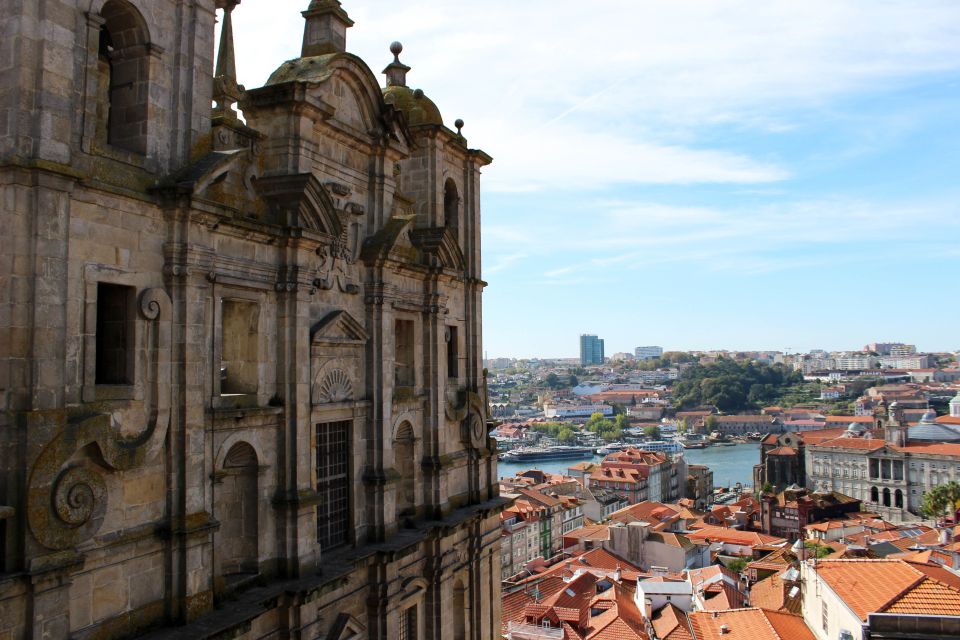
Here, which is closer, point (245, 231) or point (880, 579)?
point (245, 231)

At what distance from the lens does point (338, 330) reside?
17016 millimetres

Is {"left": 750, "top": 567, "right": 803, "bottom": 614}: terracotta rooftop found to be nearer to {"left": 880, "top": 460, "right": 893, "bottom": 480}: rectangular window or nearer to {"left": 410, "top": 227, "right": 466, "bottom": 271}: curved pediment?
{"left": 410, "top": 227, "right": 466, "bottom": 271}: curved pediment

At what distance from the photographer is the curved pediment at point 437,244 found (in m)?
21.4

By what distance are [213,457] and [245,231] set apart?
3.92 m

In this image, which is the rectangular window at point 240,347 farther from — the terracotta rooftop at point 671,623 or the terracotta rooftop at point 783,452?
the terracotta rooftop at point 783,452

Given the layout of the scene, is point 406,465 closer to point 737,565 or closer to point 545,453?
point 737,565

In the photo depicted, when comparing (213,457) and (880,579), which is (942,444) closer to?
(880,579)

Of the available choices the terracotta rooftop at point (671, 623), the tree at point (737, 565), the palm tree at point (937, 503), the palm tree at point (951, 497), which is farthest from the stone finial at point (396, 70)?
the palm tree at point (937, 503)

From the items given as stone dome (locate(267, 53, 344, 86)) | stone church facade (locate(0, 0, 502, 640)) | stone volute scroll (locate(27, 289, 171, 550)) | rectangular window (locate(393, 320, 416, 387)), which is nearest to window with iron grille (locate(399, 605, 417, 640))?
stone church facade (locate(0, 0, 502, 640))

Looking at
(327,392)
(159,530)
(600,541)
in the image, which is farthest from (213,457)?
(600,541)

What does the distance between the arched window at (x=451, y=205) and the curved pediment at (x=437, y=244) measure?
2107 mm

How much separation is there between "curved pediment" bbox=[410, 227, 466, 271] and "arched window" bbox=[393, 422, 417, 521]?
4.49m

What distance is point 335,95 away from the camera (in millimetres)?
17531

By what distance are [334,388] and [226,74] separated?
7464mm
